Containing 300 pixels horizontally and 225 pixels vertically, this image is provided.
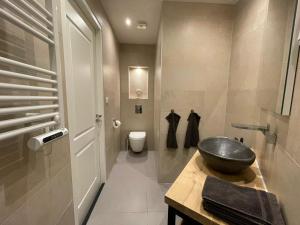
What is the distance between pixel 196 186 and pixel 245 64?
135 cm

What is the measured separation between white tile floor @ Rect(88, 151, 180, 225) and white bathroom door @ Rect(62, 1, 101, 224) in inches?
7.2

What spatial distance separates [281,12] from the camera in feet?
3.02

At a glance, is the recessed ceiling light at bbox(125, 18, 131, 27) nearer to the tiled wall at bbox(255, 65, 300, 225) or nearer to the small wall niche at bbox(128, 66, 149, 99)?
the small wall niche at bbox(128, 66, 149, 99)

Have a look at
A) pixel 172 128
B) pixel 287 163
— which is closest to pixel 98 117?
pixel 172 128

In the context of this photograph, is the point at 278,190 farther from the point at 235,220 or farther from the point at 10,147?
the point at 10,147

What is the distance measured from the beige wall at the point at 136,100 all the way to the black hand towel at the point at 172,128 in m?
1.51

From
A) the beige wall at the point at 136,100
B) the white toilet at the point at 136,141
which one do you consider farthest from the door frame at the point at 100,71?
the beige wall at the point at 136,100

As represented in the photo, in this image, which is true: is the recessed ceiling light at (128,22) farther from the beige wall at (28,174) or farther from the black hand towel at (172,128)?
the beige wall at (28,174)

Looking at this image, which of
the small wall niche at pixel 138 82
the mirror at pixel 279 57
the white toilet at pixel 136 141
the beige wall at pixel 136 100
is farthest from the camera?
the small wall niche at pixel 138 82

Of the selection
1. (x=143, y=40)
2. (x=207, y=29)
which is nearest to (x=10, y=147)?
(x=207, y=29)

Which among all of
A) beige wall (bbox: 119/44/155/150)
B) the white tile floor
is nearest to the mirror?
the white tile floor

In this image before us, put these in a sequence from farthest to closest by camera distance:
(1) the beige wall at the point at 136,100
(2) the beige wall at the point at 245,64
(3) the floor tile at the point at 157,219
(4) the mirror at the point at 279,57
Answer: (1) the beige wall at the point at 136,100
(3) the floor tile at the point at 157,219
(2) the beige wall at the point at 245,64
(4) the mirror at the point at 279,57

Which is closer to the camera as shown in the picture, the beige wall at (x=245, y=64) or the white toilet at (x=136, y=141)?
the beige wall at (x=245, y=64)

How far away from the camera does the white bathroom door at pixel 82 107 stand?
1201mm
